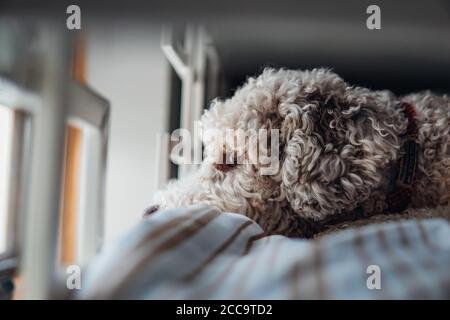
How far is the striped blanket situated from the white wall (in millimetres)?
240

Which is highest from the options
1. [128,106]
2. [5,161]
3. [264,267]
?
[128,106]

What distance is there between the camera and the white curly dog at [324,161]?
0.81 meters

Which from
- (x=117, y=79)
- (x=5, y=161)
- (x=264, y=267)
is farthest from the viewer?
(x=117, y=79)

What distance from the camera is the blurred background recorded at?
72 cm

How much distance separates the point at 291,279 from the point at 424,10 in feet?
2.12

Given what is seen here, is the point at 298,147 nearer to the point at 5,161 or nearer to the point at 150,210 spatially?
the point at 150,210

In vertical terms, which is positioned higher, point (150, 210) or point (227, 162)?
point (227, 162)

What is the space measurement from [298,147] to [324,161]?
56 mm

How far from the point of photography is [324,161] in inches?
32.0

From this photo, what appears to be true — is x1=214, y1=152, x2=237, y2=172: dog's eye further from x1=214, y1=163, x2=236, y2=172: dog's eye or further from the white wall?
the white wall

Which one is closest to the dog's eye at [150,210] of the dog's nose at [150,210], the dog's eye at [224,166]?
the dog's nose at [150,210]

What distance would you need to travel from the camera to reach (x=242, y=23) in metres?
0.86

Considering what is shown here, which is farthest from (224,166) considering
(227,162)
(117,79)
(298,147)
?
(117,79)

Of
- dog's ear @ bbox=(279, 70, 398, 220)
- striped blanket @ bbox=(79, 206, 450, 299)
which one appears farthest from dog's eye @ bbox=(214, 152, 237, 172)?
striped blanket @ bbox=(79, 206, 450, 299)
